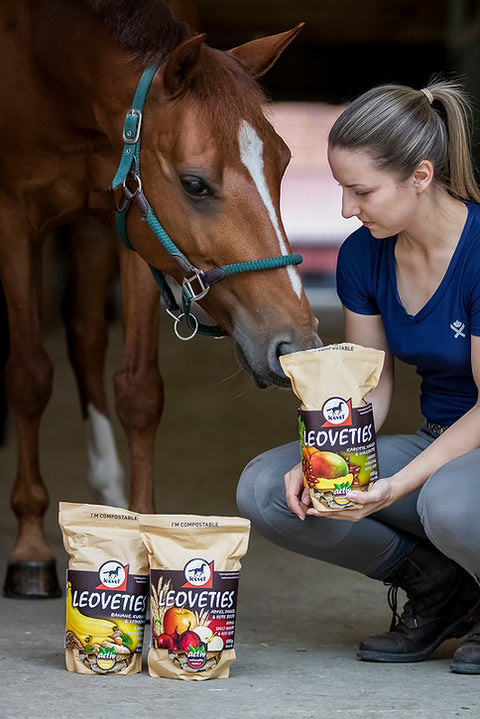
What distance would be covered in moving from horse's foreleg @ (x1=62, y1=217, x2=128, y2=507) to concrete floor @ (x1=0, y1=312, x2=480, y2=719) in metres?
0.25

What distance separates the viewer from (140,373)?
9.43ft

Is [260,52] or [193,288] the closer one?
[193,288]

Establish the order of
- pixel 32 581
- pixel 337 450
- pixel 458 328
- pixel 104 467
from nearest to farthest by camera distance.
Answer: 1. pixel 337 450
2. pixel 458 328
3. pixel 32 581
4. pixel 104 467

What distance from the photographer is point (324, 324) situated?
1035 centimetres

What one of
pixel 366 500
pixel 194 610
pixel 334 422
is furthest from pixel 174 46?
pixel 194 610

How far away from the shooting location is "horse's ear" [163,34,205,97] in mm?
2212

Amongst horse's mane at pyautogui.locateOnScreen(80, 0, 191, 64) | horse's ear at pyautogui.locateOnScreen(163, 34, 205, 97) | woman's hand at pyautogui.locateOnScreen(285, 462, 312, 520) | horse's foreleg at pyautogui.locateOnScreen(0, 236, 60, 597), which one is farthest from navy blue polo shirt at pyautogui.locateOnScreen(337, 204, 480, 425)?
horse's foreleg at pyautogui.locateOnScreen(0, 236, 60, 597)

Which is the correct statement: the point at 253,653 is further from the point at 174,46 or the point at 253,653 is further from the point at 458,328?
the point at 174,46

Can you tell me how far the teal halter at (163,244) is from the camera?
2199 mm

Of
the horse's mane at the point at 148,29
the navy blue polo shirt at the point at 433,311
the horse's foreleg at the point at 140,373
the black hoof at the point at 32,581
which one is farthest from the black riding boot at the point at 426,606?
the horse's mane at the point at 148,29

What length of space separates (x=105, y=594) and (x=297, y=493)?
39 cm

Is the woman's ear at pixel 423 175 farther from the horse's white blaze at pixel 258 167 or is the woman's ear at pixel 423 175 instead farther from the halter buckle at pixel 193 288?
the halter buckle at pixel 193 288

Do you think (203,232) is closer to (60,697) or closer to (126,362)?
(126,362)

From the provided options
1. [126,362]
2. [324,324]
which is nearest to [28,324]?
[126,362]
